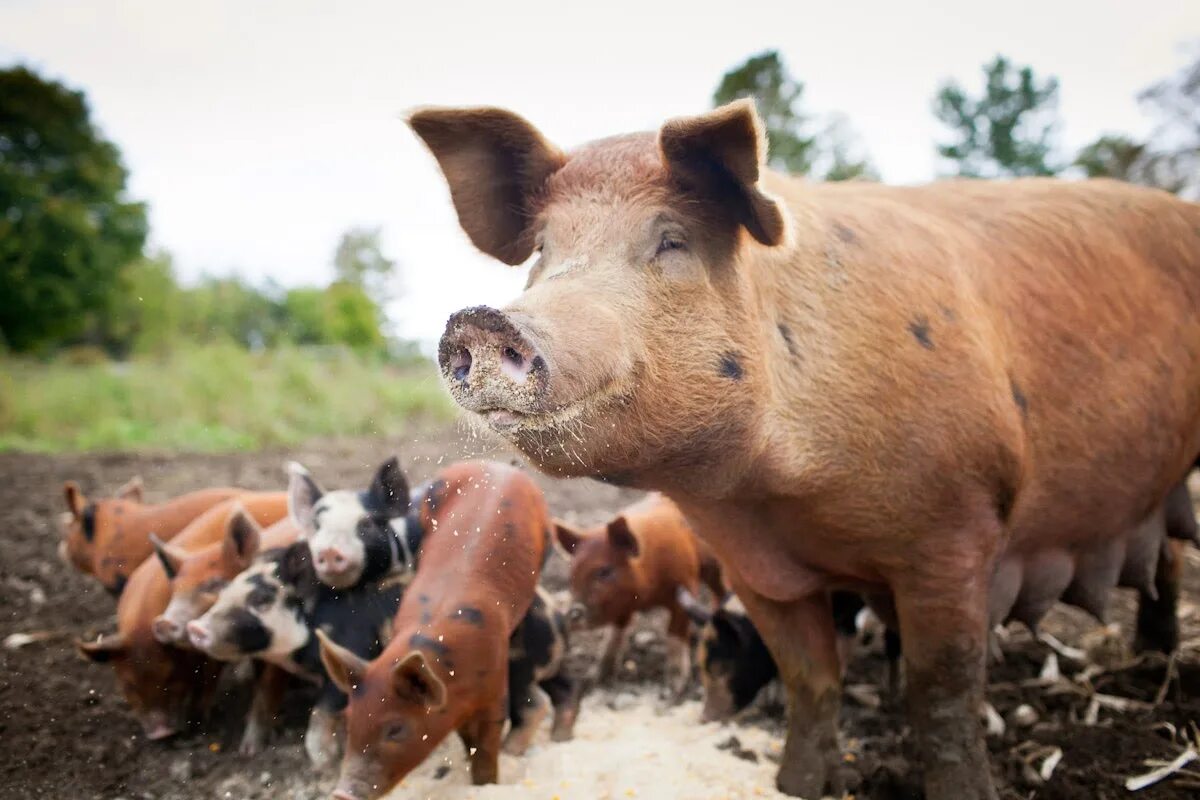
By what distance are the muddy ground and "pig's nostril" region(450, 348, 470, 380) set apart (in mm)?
421

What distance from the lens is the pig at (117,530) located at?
5.08m

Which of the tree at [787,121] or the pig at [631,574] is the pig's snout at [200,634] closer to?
the pig at [631,574]

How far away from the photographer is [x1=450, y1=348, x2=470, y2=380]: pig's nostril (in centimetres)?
198

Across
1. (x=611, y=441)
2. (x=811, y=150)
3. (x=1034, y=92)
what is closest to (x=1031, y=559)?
(x=611, y=441)

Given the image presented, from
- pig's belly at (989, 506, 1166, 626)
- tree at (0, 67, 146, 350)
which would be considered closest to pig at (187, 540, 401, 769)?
pig's belly at (989, 506, 1166, 626)

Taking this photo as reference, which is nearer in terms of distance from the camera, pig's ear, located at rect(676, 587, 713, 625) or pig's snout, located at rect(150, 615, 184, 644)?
pig's snout, located at rect(150, 615, 184, 644)

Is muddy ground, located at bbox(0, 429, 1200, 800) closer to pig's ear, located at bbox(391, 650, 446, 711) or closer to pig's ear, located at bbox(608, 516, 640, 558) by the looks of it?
pig's ear, located at bbox(391, 650, 446, 711)

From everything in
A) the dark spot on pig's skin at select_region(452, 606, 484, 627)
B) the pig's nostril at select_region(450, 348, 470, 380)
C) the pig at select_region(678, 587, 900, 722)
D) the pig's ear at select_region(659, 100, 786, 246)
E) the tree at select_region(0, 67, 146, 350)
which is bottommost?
the pig at select_region(678, 587, 900, 722)

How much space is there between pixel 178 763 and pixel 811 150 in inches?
729

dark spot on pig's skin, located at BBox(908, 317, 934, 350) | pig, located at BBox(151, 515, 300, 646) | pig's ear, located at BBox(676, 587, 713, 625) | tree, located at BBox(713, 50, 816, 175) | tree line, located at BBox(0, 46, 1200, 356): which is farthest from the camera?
tree, located at BBox(713, 50, 816, 175)

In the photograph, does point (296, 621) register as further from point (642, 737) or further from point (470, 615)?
point (642, 737)

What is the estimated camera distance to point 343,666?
319 centimetres

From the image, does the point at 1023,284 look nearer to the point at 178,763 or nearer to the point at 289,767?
the point at 289,767

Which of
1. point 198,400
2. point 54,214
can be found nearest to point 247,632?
point 198,400
